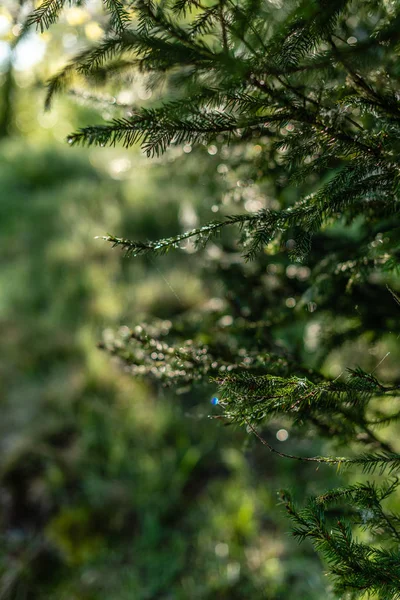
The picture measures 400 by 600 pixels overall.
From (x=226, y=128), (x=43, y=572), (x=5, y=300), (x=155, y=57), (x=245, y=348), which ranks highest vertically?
(x=155, y=57)

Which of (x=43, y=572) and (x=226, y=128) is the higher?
(x=226, y=128)

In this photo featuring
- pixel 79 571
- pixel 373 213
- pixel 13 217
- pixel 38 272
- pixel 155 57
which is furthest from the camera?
pixel 13 217

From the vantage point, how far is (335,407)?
112 cm

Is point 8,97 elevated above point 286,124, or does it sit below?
above

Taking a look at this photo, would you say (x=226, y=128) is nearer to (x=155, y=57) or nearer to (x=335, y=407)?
(x=155, y=57)

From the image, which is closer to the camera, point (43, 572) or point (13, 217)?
point (43, 572)

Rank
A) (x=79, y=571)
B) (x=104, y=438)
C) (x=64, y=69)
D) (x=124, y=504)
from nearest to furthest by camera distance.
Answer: (x=64, y=69)
(x=79, y=571)
(x=124, y=504)
(x=104, y=438)

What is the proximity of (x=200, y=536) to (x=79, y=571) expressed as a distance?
0.77 metres

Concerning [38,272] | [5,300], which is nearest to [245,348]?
[5,300]

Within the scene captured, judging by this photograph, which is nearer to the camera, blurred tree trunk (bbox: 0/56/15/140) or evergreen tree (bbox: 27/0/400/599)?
evergreen tree (bbox: 27/0/400/599)

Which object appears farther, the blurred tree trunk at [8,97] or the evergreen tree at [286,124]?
the blurred tree trunk at [8,97]

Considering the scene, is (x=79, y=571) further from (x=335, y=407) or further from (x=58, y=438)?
(x=335, y=407)

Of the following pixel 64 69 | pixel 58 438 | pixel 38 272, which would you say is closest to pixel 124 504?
pixel 58 438

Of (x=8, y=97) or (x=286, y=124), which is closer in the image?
(x=286, y=124)
